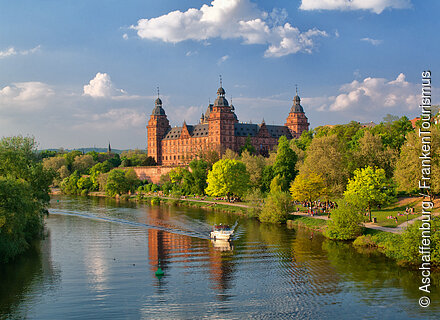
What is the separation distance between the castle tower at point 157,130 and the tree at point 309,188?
10717 centimetres

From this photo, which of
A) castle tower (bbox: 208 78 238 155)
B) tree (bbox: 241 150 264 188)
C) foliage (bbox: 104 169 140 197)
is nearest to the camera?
tree (bbox: 241 150 264 188)

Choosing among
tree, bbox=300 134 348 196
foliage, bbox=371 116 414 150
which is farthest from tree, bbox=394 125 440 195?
foliage, bbox=371 116 414 150

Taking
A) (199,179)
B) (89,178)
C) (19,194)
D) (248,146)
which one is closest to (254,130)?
(248,146)

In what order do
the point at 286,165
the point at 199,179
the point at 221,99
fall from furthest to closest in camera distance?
the point at 221,99
the point at 199,179
the point at 286,165

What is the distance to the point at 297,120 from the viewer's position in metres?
158

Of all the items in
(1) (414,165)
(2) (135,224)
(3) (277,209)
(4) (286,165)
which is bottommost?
(2) (135,224)

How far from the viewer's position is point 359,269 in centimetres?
3325

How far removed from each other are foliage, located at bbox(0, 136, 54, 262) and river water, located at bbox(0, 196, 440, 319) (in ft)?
5.66

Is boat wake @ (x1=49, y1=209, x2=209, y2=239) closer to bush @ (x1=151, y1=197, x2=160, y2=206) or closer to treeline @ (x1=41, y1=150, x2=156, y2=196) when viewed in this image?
bush @ (x1=151, y1=197, x2=160, y2=206)

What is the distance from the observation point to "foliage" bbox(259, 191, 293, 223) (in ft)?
181

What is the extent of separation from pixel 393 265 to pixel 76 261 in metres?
25.6

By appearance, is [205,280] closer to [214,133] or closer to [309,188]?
[309,188]

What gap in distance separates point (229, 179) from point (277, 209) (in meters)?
22.2

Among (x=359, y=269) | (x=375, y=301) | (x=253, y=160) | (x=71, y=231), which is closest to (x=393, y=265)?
(x=359, y=269)
